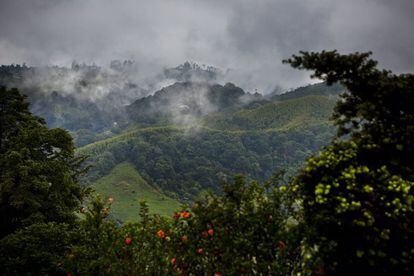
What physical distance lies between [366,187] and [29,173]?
780 inches

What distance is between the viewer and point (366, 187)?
7.01 m

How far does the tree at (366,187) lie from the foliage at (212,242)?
0.63m

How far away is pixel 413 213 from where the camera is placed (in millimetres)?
7477

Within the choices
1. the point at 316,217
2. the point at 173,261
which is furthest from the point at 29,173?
the point at 316,217

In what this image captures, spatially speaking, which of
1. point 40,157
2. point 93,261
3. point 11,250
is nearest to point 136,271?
point 93,261

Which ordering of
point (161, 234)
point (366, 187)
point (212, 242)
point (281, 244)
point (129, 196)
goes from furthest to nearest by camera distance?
1. point (129, 196)
2. point (161, 234)
3. point (212, 242)
4. point (281, 244)
5. point (366, 187)

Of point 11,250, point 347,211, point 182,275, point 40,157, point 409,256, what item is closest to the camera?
point 409,256

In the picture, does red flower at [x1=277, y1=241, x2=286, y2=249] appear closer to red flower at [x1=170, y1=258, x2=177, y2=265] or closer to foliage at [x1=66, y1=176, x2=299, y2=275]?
foliage at [x1=66, y1=176, x2=299, y2=275]

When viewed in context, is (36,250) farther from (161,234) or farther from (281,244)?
(281,244)

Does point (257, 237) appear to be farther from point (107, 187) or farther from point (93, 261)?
point (107, 187)

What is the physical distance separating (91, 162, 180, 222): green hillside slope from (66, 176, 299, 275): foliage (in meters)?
145

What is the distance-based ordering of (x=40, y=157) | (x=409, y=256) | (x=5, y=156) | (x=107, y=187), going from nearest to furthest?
(x=409, y=256)
(x=5, y=156)
(x=40, y=157)
(x=107, y=187)

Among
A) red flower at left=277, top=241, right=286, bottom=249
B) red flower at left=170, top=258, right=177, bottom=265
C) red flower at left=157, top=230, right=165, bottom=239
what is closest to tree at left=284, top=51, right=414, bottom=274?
red flower at left=277, top=241, right=286, bottom=249

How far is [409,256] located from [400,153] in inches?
108
